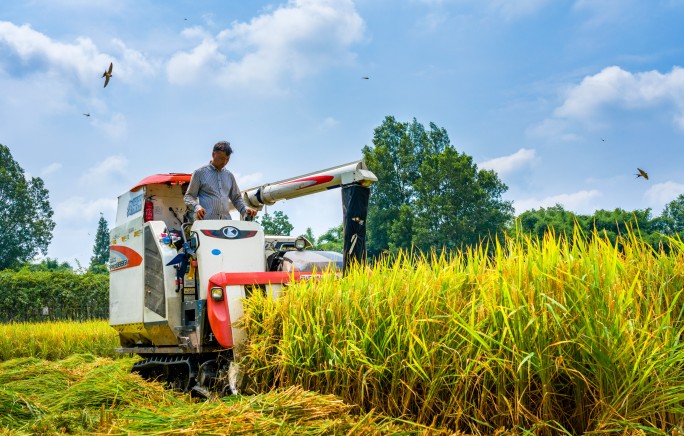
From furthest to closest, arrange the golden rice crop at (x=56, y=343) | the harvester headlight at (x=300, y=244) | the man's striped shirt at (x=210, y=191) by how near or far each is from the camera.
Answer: the golden rice crop at (x=56, y=343) → the harvester headlight at (x=300, y=244) → the man's striped shirt at (x=210, y=191)

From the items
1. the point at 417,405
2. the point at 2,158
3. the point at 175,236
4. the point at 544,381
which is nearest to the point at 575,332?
the point at 544,381

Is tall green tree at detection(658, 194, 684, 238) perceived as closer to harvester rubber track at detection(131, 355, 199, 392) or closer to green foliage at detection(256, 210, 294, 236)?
green foliage at detection(256, 210, 294, 236)

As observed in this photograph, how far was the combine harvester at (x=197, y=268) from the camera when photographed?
20.2 ft

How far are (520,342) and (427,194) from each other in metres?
41.2

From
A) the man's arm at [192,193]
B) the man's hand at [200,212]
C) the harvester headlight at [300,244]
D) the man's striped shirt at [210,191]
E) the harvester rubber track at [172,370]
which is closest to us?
the harvester rubber track at [172,370]

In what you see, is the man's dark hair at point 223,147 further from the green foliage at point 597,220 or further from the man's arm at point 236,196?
the green foliage at point 597,220

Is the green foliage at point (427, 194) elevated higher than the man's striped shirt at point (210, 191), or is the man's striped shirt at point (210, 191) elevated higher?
the green foliage at point (427, 194)

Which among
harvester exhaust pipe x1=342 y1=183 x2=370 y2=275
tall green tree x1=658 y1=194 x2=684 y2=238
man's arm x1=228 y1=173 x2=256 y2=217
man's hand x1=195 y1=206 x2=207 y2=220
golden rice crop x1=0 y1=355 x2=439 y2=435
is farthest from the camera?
tall green tree x1=658 y1=194 x2=684 y2=238

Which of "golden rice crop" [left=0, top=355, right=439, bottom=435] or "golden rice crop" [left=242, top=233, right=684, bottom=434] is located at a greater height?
"golden rice crop" [left=242, top=233, right=684, bottom=434]

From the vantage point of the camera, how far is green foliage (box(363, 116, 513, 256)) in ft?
140

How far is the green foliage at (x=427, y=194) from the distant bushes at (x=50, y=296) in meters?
23.4

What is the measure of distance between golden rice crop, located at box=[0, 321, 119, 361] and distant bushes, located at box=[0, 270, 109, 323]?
737 centimetres

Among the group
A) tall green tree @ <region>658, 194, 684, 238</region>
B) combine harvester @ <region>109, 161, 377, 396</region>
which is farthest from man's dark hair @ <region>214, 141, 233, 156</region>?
tall green tree @ <region>658, 194, 684, 238</region>

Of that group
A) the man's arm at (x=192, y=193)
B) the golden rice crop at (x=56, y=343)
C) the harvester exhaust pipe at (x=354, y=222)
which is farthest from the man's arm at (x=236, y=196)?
the golden rice crop at (x=56, y=343)
